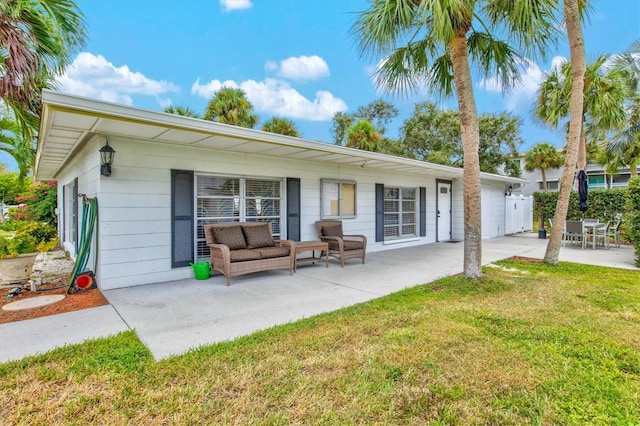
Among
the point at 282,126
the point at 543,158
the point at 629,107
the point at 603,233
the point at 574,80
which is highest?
the point at 629,107

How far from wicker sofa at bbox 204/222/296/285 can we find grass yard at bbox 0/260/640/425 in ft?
6.57

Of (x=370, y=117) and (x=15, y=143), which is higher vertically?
(x=370, y=117)

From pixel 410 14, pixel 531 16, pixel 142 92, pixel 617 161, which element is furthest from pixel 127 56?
pixel 617 161

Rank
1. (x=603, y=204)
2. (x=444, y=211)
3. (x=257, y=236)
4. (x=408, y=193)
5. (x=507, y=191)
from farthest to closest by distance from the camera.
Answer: (x=507, y=191) → (x=603, y=204) → (x=444, y=211) → (x=408, y=193) → (x=257, y=236)

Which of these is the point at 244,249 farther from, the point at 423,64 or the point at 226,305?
the point at 423,64

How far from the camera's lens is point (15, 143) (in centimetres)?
950

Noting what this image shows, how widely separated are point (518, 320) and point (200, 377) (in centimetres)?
321

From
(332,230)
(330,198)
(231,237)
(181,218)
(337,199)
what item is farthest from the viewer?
(337,199)

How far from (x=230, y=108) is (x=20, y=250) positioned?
368 inches

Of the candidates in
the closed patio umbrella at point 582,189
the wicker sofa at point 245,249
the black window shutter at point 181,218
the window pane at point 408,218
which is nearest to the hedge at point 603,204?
the closed patio umbrella at point 582,189

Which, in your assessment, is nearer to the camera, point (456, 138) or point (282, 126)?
point (282, 126)

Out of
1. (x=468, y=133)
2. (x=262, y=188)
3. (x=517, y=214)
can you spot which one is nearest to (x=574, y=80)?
(x=468, y=133)

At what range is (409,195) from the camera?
9.85 metres

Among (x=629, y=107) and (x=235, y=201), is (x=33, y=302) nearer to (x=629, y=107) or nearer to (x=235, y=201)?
(x=235, y=201)
